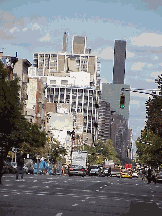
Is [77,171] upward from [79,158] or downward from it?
downward

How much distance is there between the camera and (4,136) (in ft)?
238

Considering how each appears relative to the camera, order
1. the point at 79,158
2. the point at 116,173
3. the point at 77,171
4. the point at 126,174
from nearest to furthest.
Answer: the point at 77,171 < the point at 79,158 < the point at 116,173 < the point at 126,174

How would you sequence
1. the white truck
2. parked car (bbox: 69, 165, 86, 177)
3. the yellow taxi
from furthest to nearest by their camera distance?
the yellow taxi → the white truck → parked car (bbox: 69, 165, 86, 177)

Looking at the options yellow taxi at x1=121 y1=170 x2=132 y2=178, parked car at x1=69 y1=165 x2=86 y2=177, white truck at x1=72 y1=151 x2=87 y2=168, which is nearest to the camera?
parked car at x1=69 y1=165 x2=86 y2=177

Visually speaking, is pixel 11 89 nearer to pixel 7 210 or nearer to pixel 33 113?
pixel 7 210

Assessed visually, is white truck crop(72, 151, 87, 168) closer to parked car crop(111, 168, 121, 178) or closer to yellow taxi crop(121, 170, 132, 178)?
parked car crop(111, 168, 121, 178)

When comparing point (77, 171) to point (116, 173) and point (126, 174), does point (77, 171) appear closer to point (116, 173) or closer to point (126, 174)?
point (116, 173)

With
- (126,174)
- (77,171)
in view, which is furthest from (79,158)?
(77,171)

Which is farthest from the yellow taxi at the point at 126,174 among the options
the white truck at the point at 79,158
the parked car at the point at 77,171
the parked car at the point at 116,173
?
the parked car at the point at 77,171

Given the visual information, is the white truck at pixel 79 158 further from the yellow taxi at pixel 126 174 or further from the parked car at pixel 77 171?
the parked car at pixel 77 171

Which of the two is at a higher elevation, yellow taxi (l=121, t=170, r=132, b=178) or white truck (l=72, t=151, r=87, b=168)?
white truck (l=72, t=151, r=87, b=168)

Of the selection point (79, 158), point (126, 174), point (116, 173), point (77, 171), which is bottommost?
point (126, 174)

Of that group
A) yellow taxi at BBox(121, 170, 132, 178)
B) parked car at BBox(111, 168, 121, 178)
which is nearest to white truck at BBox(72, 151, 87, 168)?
parked car at BBox(111, 168, 121, 178)

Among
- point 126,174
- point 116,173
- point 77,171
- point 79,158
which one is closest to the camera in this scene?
point 77,171
